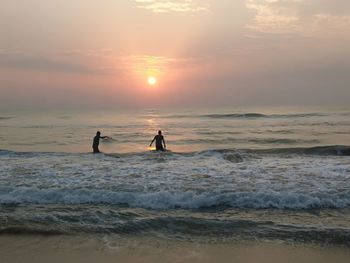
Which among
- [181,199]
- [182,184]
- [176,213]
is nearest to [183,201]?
[181,199]

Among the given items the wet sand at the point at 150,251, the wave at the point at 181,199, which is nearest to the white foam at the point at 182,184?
the wave at the point at 181,199

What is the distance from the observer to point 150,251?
7.27m

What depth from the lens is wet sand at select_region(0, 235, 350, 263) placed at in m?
6.84

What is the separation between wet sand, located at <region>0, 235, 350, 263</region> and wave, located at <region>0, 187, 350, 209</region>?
2728 mm

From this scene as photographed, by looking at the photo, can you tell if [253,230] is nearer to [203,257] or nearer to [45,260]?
[203,257]

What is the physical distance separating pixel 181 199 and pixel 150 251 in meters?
3.50

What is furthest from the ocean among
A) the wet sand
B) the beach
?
the wet sand

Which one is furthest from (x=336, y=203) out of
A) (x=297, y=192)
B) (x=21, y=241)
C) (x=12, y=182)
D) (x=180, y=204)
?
(x=12, y=182)

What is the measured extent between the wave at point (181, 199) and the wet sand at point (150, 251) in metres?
2.73

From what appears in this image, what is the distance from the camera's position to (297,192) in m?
11.1

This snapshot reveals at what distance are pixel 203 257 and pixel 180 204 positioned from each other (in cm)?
354

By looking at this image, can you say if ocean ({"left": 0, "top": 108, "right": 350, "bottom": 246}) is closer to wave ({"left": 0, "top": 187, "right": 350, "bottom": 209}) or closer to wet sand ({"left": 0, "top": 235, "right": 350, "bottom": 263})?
wave ({"left": 0, "top": 187, "right": 350, "bottom": 209})

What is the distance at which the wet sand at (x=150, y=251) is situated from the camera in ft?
22.4

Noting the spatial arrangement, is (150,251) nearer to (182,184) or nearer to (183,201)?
(183,201)
